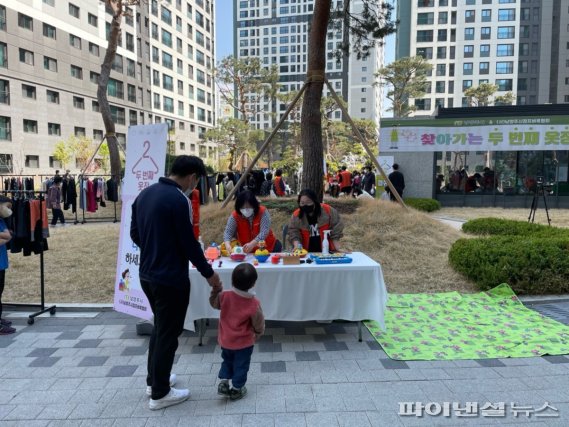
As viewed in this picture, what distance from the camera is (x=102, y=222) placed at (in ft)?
45.4

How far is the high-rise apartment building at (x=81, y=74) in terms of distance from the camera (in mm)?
30281

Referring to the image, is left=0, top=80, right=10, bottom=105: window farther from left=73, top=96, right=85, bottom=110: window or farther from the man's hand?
the man's hand

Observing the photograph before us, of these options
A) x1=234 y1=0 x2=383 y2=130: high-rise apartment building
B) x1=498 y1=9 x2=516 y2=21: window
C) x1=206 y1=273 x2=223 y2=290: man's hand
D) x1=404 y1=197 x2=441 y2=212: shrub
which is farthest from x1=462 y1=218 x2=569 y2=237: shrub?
x1=234 y1=0 x2=383 y2=130: high-rise apartment building

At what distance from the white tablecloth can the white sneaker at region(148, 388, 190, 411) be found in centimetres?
104

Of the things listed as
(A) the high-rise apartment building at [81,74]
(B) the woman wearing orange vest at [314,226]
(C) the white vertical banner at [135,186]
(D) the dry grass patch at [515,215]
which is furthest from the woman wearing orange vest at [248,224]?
(A) the high-rise apartment building at [81,74]

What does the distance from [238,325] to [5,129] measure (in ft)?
111

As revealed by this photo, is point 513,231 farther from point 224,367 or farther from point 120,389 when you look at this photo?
point 120,389

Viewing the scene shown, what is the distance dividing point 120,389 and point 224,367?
0.89m

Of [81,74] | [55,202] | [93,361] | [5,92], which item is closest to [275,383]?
[93,361]

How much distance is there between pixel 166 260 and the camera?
282cm

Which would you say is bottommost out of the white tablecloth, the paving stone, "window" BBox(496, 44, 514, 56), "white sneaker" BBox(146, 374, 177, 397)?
the paving stone

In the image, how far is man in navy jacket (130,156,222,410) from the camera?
9.17 ft

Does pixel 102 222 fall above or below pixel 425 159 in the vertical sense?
below

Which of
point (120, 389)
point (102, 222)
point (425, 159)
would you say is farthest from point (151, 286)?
point (425, 159)
